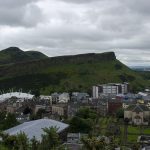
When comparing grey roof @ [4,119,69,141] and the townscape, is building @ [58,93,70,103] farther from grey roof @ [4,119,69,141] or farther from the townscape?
grey roof @ [4,119,69,141]

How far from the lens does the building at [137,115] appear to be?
9394 centimetres

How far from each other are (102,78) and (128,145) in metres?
119

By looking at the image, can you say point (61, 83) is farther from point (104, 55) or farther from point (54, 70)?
point (104, 55)

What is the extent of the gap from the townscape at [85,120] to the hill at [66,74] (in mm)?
13598

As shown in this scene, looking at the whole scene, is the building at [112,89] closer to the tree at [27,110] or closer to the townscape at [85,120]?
the townscape at [85,120]

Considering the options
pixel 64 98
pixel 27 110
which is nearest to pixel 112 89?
pixel 64 98

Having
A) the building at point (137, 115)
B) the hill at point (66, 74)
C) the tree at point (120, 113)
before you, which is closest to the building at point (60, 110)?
the tree at point (120, 113)

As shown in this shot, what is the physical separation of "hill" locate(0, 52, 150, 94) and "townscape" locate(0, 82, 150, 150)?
13598 millimetres

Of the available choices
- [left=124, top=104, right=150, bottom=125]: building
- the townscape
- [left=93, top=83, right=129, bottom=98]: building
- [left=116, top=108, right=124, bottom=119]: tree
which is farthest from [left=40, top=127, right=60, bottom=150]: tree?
[left=93, top=83, right=129, bottom=98]: building

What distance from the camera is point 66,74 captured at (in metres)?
174

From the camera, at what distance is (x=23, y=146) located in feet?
116

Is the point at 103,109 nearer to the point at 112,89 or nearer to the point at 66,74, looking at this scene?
the point at 112,89

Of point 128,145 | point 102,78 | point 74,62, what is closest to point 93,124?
point 128,145

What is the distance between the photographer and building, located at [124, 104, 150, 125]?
9394 cm
